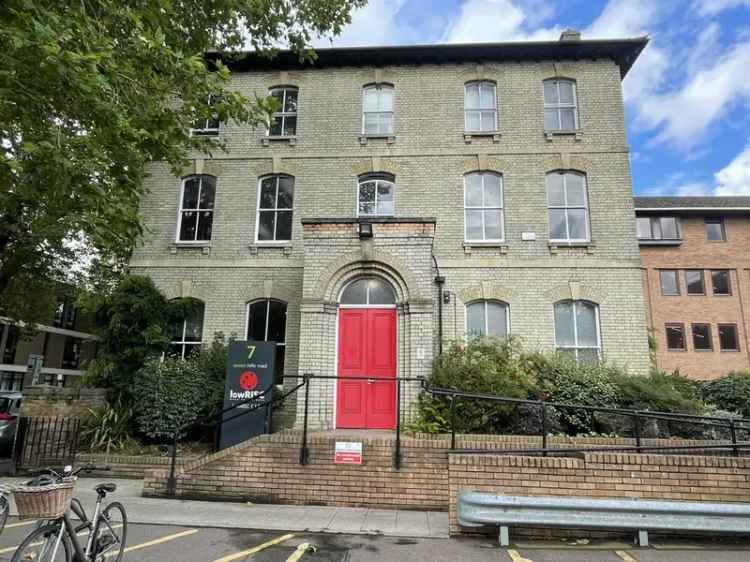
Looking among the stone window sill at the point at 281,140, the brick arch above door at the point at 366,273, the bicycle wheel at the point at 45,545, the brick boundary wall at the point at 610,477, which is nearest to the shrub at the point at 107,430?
the brick arch above door at the point at 366,273

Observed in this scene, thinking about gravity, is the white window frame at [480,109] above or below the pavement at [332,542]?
above

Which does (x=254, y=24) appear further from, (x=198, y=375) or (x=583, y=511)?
(x=583, y=511)

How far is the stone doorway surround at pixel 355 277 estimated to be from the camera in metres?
9.70

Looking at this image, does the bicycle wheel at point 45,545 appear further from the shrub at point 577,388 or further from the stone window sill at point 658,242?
the stone window sill at point 658,242

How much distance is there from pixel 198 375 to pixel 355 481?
493cm

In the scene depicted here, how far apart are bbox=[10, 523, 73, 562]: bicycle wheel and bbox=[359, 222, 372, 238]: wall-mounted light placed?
23.9 feet

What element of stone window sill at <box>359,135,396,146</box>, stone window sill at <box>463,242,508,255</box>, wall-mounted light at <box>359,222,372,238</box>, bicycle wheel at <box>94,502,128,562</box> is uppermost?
stone window sill at <box>359,135,396,146</box>

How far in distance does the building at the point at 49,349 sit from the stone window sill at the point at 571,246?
743 inches

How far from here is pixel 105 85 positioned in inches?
227

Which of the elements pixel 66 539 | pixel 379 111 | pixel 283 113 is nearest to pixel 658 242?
pixel 379 111

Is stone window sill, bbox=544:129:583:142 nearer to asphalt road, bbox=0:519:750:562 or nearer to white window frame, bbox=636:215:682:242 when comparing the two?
asphalt road, bbox=0:519:750:562

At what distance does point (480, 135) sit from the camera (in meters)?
12.9

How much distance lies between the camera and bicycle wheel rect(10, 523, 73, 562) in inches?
147

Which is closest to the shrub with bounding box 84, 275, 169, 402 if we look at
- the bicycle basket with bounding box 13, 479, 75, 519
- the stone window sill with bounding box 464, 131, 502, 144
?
the bicycle basket with bounding box 13, 479, 75, 519
